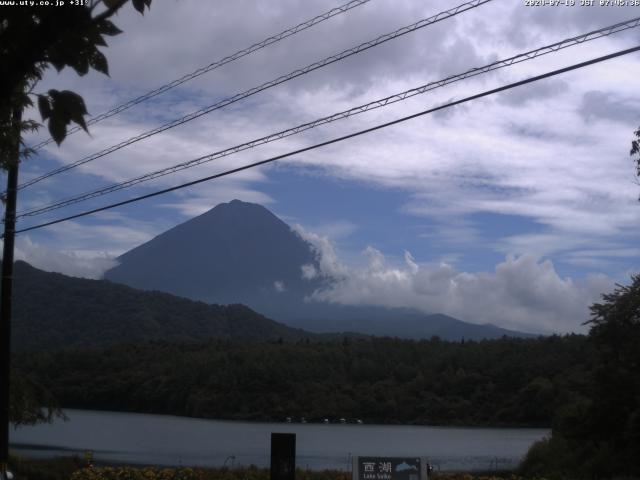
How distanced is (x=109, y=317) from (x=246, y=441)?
213ft

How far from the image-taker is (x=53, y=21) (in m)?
3.14

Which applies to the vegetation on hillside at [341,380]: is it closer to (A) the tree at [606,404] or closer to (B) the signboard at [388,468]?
(A) the tree at [606,404]

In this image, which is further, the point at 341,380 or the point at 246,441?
the point at 341,380

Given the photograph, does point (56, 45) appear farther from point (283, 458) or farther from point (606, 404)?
point (606, 404)

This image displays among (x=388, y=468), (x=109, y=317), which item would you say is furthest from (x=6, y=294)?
(x=109, y=317)

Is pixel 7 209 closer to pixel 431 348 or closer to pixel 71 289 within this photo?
pixel 431 348

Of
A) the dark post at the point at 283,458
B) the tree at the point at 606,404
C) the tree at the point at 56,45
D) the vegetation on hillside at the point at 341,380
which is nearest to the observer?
the tree at the point at 56,45

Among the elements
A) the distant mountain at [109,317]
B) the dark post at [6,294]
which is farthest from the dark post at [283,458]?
the distant mountain at [109,317]

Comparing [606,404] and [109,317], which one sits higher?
[109,317]

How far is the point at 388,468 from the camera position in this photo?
39.7 ft

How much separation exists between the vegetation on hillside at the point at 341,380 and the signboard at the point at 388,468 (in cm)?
2722

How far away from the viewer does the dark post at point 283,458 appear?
12016 mm

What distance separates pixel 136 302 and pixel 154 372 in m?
54.4

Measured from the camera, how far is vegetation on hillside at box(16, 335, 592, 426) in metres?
44.1
